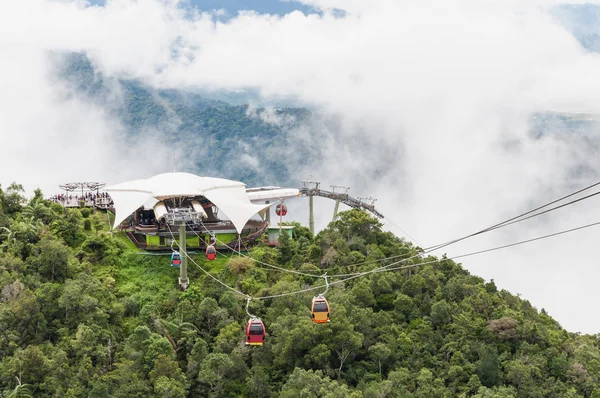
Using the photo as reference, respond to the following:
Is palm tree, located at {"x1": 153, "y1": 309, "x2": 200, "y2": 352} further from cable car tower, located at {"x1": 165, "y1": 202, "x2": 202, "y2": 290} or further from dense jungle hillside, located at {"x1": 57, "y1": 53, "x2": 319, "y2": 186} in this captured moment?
dense jungle hillside, located at {"x1": 57, "y1": 53, "x2": 319, "y2": 186}

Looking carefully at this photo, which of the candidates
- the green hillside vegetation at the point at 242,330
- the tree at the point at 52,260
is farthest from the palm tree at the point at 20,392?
the tree at the point at 52,260

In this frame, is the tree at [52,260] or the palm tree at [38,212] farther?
the palm tree at [38,212]

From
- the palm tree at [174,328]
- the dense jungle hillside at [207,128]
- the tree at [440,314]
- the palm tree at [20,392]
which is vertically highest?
the dense jungle hillside at [207,128]

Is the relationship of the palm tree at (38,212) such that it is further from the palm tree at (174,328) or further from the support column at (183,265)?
the palm tree at (174,328)

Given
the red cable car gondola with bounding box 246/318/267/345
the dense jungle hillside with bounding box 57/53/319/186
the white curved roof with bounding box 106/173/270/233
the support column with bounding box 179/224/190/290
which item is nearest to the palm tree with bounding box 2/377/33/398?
the red cable car gondola with bounding box 246/318/267/345

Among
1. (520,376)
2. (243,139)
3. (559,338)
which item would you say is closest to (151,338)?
(520,376)

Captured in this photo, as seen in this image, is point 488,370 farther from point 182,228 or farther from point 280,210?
point 182,228
